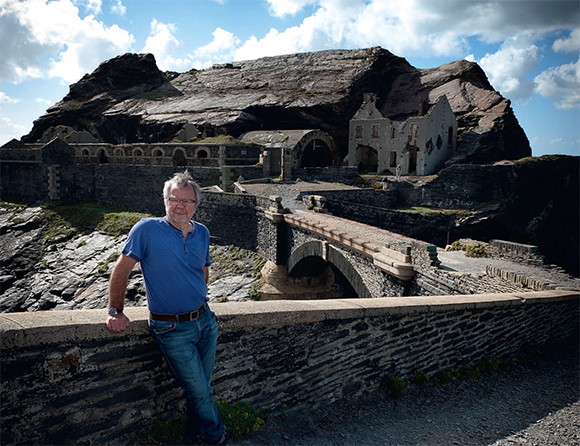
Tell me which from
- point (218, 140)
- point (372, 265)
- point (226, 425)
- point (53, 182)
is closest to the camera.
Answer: point (226, 425)

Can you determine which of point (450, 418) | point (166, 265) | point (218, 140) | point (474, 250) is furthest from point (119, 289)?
point (218, 140)

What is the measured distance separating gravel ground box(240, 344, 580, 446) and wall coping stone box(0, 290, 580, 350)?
1022 mm

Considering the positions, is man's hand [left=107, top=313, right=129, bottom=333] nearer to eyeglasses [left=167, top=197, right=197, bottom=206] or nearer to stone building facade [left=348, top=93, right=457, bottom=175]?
eyeglasses [left=167, top=197, right=197, bottom=206]

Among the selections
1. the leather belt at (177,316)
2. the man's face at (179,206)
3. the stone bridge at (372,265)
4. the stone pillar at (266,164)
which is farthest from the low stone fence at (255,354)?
the stone pillar at (266,164)

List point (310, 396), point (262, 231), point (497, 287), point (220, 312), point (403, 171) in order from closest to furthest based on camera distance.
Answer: point (220, 312) → point (310, 396) → point (497, 287) → point (262, 231) → point (403, 171)

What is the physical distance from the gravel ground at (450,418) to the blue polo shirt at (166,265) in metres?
1.50

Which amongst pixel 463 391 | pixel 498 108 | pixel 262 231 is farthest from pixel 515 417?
pixel 498 108

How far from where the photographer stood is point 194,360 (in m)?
3.44

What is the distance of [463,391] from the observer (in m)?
5.42

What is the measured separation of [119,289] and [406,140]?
2863 centimetres

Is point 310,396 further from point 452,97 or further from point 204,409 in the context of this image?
point 452,97

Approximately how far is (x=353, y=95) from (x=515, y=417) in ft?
115

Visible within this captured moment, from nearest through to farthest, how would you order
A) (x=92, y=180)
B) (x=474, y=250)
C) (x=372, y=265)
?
1. (x=372, y=265)
2. (x=474, y=250)
3. (x=92, y=180)

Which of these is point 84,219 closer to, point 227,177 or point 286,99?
point 227,177
